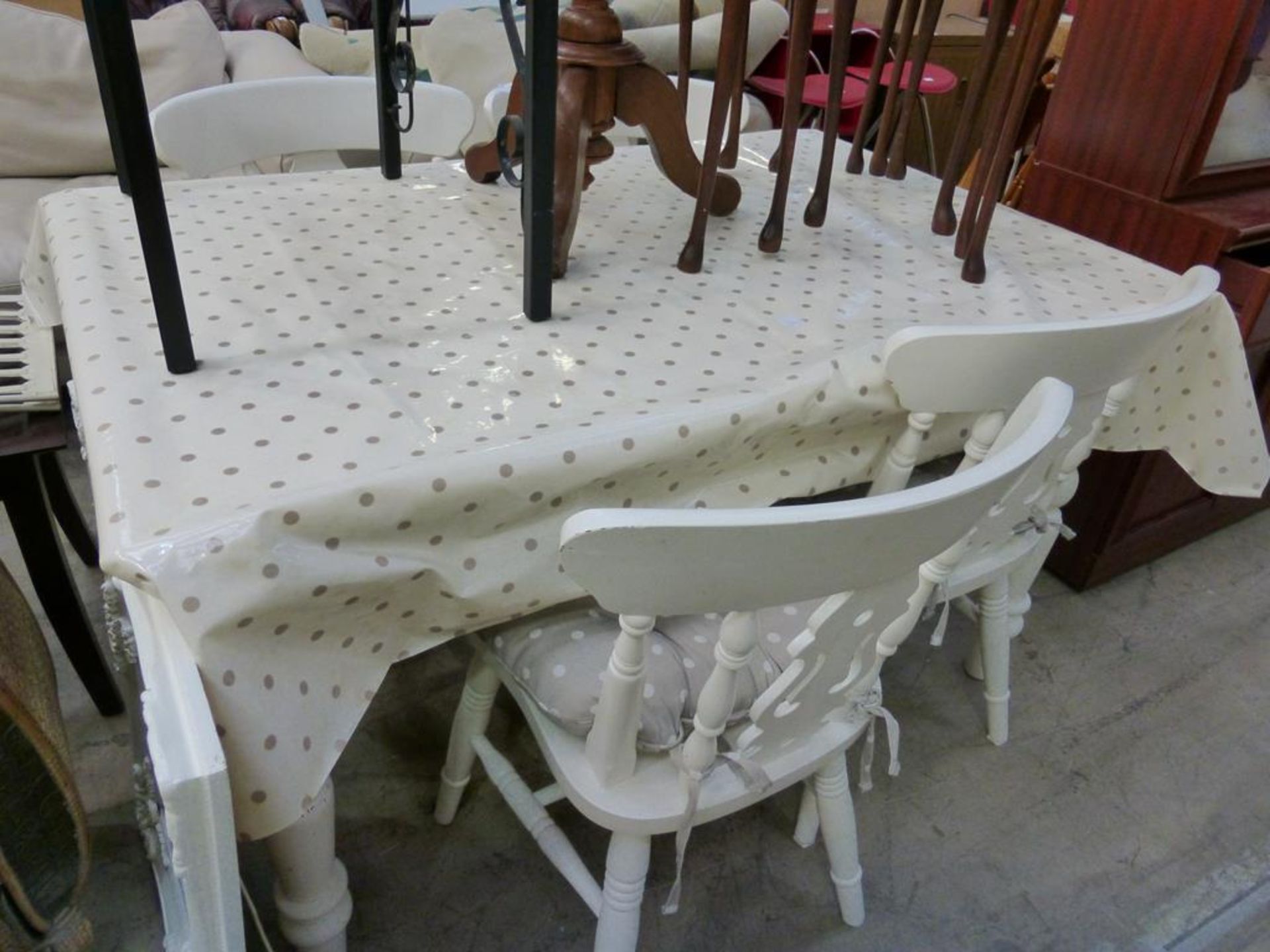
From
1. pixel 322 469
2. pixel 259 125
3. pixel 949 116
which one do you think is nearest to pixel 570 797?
pixel 322 469

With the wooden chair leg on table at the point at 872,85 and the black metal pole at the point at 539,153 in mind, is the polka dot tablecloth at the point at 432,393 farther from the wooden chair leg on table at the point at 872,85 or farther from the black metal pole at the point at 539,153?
the wooden chair leg on table at the point at 872,85

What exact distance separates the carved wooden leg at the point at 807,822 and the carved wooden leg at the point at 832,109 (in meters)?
0.72

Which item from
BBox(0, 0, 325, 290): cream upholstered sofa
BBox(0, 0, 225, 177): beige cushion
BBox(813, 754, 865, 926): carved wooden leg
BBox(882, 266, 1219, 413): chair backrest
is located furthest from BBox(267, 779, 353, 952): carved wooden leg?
BBox(0, 0, 225, 177): beige cushion

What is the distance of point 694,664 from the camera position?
83 centimetres

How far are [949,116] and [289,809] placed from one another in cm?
361

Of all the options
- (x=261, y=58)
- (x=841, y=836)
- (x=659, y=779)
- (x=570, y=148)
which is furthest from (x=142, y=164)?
(x=261, y=58)

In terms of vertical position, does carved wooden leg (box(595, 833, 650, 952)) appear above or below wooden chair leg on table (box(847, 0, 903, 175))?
below

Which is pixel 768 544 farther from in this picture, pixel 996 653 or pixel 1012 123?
pixel 996 653

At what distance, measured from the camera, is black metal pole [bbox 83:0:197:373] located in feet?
1.93

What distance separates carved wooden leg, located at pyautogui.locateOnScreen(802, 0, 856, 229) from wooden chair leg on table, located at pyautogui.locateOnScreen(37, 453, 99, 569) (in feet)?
3.53

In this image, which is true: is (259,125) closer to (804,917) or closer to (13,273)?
(13,273)

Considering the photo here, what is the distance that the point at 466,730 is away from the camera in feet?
3.55

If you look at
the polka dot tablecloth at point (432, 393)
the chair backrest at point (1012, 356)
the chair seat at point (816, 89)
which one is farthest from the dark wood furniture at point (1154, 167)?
the chair seat at point (816, 89)

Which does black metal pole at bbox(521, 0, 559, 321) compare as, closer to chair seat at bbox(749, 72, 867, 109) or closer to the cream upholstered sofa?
the cream upholstered sofa
